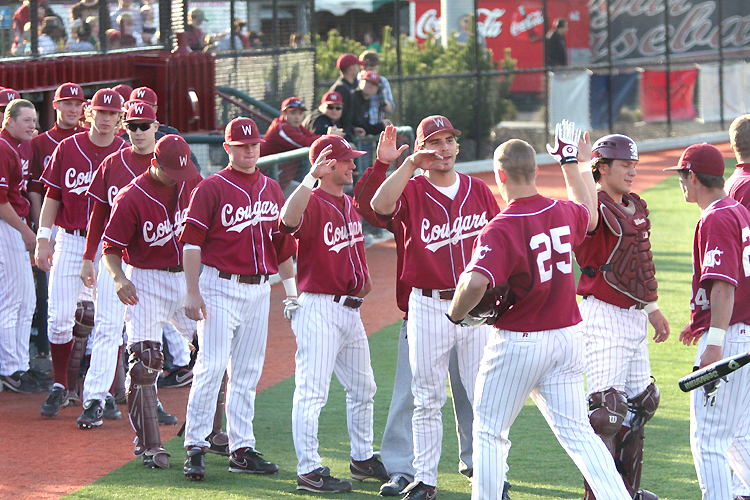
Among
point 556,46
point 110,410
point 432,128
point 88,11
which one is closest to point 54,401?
point 110,410

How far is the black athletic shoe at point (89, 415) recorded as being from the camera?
5914mm

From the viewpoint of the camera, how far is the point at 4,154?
6484 mm

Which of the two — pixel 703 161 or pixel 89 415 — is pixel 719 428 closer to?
pixel 703 161

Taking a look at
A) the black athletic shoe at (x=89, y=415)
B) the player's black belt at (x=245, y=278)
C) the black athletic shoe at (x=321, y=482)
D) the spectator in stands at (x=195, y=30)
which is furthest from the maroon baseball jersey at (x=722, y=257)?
the spectator in stands at (x=195, y=30)

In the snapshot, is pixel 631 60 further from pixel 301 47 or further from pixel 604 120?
pixel 301 47

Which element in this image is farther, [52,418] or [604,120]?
[604,120]

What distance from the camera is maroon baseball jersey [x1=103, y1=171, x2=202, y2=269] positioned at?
17.1ft

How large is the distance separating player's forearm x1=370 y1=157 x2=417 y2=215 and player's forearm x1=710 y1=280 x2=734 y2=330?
150cm

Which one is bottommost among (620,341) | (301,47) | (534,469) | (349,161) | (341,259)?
(534,469)

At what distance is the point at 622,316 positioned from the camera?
442 cm

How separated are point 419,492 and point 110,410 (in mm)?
2648

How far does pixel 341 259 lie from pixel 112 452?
1940 millimetres

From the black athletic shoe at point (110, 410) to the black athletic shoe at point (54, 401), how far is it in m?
0.32

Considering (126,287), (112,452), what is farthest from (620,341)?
(112,452)
